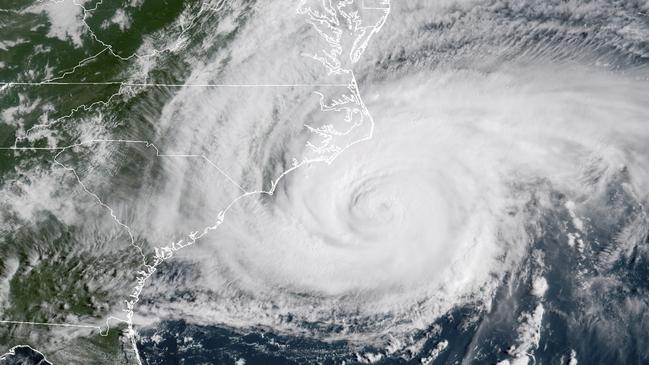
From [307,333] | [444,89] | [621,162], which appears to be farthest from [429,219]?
[621,162]

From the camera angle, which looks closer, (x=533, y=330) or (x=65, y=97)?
(x=533, y=330)

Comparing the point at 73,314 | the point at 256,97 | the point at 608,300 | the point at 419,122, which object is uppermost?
the point at 256,97

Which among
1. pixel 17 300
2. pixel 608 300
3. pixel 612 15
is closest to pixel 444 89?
pixel 612 15

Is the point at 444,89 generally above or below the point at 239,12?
below

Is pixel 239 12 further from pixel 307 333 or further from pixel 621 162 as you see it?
pixel 621 162

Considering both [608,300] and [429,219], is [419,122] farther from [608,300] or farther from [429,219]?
[608,300]

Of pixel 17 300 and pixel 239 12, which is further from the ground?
pixel 239 12
